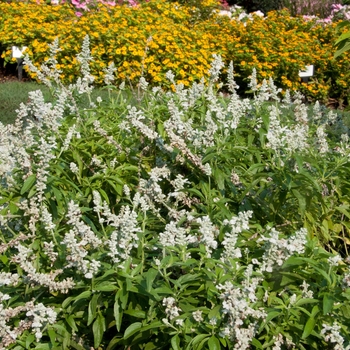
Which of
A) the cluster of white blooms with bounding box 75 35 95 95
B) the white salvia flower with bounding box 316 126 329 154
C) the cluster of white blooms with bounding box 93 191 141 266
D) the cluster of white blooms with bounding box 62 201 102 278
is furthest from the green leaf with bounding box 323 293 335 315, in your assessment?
the cluster of white blooms with bounding box 75 35 95 95

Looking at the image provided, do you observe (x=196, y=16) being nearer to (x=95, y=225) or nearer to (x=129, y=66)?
(x=129, y=66)

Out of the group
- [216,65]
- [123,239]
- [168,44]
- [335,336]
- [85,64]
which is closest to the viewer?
[335,336]

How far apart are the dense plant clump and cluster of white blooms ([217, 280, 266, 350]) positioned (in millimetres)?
6260

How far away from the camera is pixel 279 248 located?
2545 mm

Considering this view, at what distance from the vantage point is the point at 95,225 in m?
3.14

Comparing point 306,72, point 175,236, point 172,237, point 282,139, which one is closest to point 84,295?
point 172,237

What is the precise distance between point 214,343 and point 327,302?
0.43 meters

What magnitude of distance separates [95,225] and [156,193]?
0.37 m

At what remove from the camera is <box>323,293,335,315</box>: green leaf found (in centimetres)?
235

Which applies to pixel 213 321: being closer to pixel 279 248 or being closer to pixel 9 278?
pixel 279 248

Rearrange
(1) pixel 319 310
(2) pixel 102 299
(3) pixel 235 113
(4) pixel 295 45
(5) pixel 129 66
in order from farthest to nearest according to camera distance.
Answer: (4) pixel 295 45 → (5) pixel 129 66 → (3) pixel 235 113 → (2) pixel 102 299 → (1) pixel 319 310

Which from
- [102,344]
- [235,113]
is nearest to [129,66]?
[235,113]

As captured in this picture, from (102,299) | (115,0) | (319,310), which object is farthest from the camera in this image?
(115,0)

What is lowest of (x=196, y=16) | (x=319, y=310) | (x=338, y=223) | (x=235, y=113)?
(x=196, y=16)
